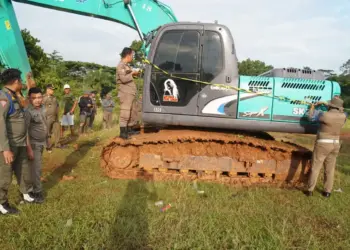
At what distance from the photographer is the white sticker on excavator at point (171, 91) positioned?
5223mm

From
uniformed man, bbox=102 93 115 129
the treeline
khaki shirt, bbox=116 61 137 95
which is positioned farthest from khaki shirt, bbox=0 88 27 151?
the treeline

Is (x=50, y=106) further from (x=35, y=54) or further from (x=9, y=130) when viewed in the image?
(x=35, y=54)

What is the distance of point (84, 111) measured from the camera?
11117mm

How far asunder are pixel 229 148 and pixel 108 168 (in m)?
2.45

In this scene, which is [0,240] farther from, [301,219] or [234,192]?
[301,219]

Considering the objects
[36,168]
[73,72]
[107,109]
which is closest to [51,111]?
[36,168]

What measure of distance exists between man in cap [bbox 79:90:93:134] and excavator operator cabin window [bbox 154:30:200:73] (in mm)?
6703

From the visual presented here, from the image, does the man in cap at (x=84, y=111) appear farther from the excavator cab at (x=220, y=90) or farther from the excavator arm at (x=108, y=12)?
the excavator cab at (x=220, y=90)

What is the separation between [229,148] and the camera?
17.6 feet

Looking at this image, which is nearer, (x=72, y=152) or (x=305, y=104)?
(x=305, y=104)

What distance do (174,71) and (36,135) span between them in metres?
2.66

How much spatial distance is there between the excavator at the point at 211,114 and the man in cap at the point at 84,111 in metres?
6.04

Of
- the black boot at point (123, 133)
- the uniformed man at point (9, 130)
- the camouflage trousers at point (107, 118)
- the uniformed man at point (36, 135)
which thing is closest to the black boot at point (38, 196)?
the uniformed man at point (36, 135)

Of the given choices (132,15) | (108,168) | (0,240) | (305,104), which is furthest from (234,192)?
(132,15)
